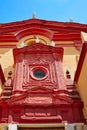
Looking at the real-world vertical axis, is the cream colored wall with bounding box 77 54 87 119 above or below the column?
above

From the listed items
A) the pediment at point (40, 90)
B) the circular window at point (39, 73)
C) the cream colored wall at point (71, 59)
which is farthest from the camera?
the cream colored wall at point (71, 59)

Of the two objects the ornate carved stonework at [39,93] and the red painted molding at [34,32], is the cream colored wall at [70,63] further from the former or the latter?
the red painted molding at [34,32]

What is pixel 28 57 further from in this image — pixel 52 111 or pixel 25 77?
pixel 52 111

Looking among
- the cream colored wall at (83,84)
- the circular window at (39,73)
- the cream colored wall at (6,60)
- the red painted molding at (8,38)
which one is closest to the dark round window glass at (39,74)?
the circular window at (39,73)

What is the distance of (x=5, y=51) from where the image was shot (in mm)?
16938

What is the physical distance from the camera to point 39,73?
14445mm

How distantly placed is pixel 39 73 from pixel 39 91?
158 cm

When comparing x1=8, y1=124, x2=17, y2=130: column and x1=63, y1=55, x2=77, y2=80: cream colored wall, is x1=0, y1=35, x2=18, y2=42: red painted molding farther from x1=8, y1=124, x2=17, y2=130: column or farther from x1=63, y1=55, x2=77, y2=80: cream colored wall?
x1=8, y1=124, x2=17, y2=130: column

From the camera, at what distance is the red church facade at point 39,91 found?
1193 cm

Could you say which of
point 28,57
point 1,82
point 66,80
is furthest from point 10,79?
point 66,80

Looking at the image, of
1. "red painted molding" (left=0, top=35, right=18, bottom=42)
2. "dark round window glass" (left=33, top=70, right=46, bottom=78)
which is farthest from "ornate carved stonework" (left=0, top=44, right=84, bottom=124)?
"red painted molding" (left=0, top=35, right=18, bottom=42)

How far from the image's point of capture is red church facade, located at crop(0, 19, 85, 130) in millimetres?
11930

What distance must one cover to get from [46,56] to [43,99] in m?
3.19

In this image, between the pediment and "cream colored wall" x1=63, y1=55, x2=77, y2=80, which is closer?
the pediment
